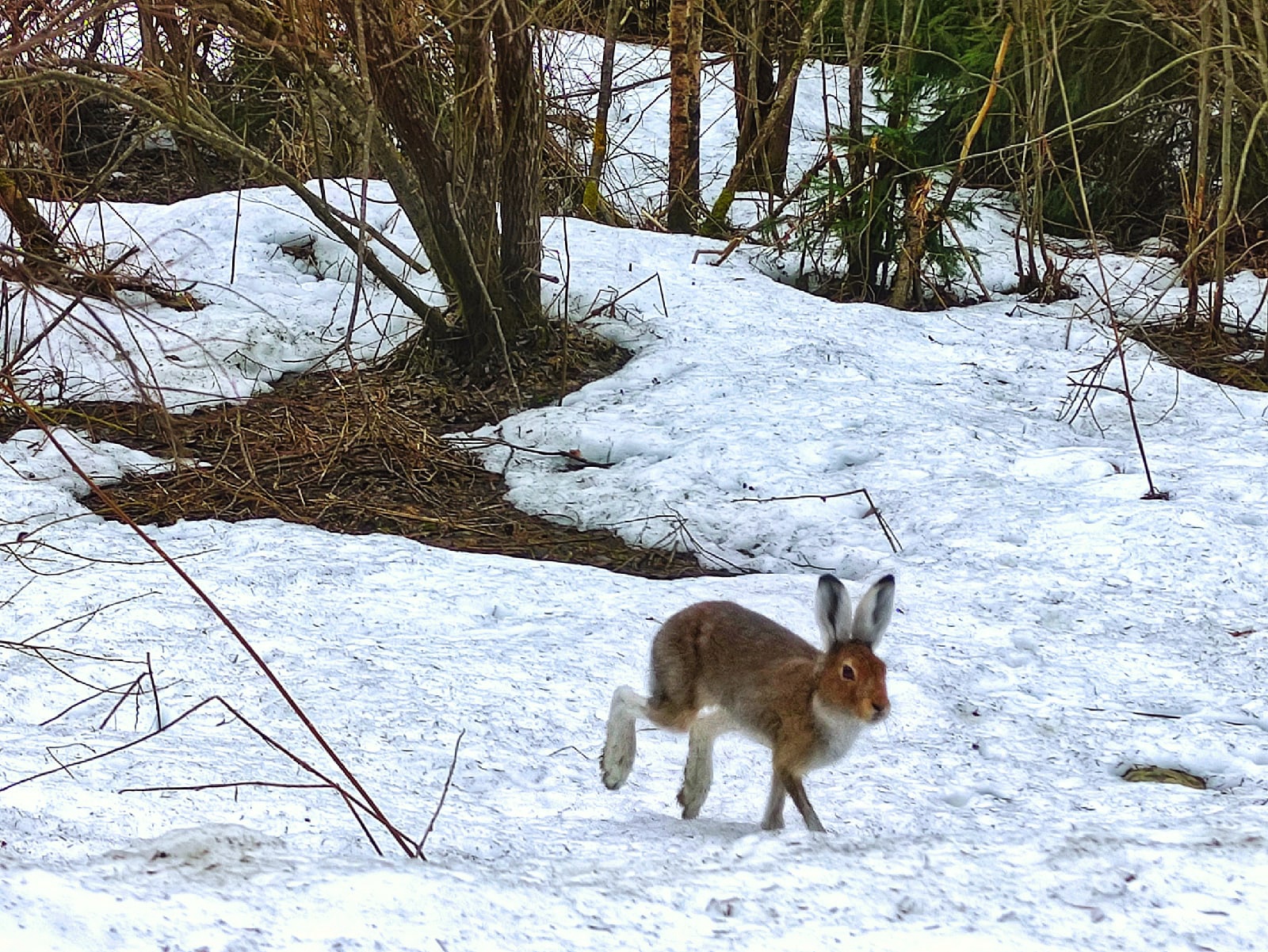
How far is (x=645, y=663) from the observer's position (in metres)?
5.08

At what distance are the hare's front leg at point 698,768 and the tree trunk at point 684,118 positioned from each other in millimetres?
8625

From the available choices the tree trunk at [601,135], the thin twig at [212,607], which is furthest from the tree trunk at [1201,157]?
the thin twig at [212,607]

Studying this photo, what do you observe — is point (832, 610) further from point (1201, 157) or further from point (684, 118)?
point (684, 118)

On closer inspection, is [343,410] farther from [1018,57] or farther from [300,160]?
[1018,57]

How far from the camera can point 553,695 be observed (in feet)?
15.6

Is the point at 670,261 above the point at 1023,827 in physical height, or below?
above

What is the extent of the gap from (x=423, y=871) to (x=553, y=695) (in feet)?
6.87

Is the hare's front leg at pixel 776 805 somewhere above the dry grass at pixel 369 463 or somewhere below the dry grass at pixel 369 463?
below

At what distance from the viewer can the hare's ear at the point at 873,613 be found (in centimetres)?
359

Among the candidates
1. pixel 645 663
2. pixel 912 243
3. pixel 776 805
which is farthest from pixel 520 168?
pixel 776 805

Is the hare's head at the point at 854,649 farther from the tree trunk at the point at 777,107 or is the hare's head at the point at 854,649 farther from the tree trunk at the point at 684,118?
the tree trunk at the point at 684,118

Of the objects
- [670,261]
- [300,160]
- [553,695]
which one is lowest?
[553,695]

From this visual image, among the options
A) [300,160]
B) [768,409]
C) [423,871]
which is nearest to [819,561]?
[768,409]

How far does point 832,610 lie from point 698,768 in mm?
654
